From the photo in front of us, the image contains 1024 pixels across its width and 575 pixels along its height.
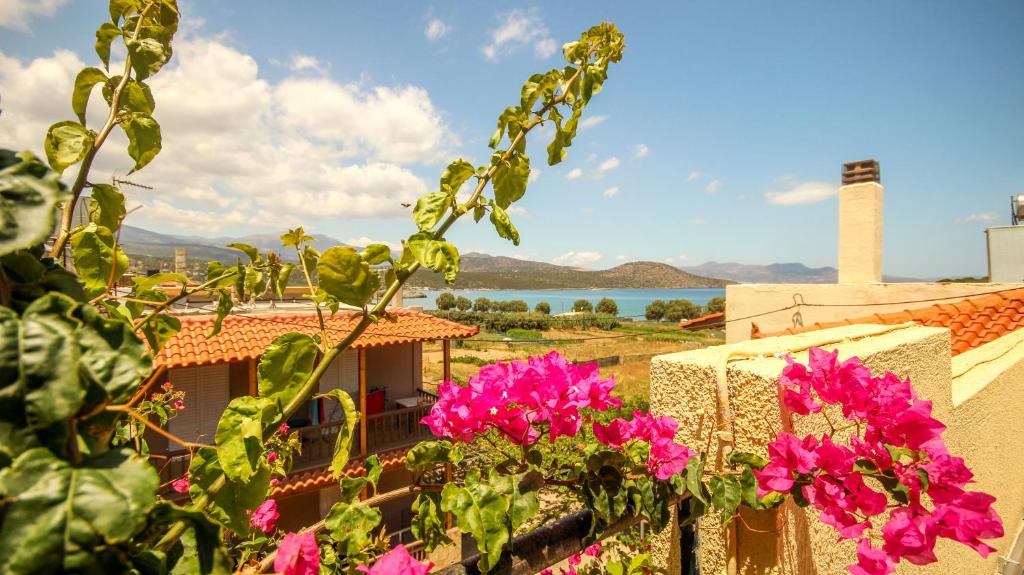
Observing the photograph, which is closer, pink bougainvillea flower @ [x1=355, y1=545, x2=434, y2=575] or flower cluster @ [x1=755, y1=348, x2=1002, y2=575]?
pink bougainvillea flower @ [x1=355, y1=545, x2=434, y2=575]

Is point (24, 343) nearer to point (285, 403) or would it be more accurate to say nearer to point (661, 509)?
point (285, 403)

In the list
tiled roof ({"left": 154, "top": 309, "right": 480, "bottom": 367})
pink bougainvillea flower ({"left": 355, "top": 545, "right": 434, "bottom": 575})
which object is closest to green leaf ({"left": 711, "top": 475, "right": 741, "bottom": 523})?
pink bougainvillea flower ({"left": 355, "top": 545, "right": 434, "bottom": 575})

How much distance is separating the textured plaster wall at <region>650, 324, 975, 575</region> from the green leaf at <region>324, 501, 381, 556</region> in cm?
64

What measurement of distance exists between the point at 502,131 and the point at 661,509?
70cm

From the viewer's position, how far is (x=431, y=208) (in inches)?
22.2

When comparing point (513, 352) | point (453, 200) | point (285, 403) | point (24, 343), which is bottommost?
point (513, 352)

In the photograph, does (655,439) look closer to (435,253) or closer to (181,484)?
(435,253)

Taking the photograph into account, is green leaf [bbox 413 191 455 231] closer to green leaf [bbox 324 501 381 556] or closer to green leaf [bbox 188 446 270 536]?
green leaf [bbox 188 446 270 536]

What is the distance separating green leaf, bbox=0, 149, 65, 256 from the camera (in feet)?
0.86

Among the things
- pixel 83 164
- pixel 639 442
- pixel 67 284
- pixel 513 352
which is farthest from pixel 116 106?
pixel 513 352

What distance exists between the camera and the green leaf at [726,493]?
82 centimetres

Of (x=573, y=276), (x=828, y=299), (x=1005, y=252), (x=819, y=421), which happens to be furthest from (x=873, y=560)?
(x=573, y=276)

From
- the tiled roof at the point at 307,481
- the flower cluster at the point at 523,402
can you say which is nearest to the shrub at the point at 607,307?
the tiled roof at the point at 307,481

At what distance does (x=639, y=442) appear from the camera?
86cm
